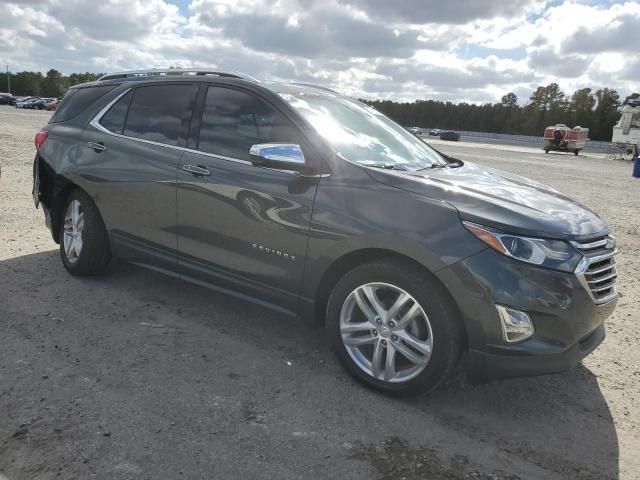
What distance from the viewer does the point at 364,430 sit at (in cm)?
287

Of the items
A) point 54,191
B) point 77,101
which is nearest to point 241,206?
point 54,191

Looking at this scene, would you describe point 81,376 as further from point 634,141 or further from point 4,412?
point 634,141

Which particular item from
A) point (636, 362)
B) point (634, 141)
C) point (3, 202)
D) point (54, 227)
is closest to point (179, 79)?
point (54, 227)

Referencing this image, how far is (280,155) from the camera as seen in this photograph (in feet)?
10.7

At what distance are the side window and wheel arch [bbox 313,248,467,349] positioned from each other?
0.84 meters

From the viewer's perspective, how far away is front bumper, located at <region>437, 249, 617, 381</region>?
107 inches

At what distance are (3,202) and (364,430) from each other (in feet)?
23.4

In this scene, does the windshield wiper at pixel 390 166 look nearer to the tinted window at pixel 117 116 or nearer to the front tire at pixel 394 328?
the front tire at pixel 394 328

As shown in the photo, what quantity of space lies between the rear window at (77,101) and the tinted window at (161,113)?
0.53m

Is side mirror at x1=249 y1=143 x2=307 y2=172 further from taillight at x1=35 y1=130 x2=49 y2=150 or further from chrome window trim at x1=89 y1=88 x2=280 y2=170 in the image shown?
taillight at x1=35 y1=130 x2=49 y2=150

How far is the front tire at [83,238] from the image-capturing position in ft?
15.3

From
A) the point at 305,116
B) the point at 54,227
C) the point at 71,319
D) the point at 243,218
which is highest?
the point at 305,116

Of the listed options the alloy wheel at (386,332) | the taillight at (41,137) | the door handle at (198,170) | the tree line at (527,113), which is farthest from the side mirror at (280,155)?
the tree line at (527,113)

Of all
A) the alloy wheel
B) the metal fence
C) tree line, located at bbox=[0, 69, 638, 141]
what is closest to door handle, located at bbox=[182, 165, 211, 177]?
the alloy wheel
